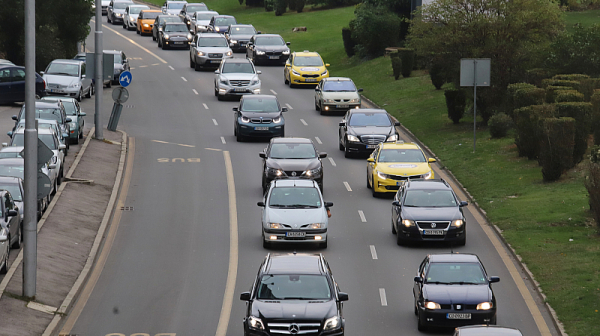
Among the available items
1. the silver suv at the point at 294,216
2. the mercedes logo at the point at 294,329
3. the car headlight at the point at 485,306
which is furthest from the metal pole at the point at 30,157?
the car headlight at the point at 485,306

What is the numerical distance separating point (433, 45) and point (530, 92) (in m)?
6.39

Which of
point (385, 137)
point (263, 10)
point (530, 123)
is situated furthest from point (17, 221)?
point (263, 10)

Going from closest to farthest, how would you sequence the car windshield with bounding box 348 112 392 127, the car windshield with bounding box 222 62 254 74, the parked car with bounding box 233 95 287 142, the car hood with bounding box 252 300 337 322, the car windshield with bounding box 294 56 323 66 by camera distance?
the car hood with bounding box 252 300 337 322 < the car windshield with bounding box 348 112 392 127 < the parked car with bounding box 233 95 287 142 < the car windshield with bounding box 222 62 254 74 < the car windshield with bounding box 294 56 323 66

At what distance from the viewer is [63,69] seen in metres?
42.4

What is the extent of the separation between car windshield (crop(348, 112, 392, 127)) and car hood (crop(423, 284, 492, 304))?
672 inches

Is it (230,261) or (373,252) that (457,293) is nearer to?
(373,252)

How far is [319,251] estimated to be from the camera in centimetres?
2181

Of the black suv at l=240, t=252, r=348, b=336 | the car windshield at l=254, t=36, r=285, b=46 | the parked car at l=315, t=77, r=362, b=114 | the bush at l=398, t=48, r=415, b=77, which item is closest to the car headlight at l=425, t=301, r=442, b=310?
the black suv at l=240, t=252, r=348, b=336

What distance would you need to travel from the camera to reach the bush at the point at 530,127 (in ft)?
97.8

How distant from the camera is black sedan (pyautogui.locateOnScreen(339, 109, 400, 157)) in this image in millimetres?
32156

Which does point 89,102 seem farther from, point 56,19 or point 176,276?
point 176,276

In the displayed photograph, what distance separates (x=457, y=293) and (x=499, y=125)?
19695mm

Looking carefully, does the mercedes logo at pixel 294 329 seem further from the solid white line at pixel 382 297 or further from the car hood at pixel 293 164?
the car hood at pixel 293 164

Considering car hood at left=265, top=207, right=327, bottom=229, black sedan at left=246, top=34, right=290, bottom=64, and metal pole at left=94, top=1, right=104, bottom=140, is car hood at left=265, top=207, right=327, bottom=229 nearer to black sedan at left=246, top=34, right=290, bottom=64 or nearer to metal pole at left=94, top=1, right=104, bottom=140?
metal pole at left=94, top=1, right=104, bottom=140
